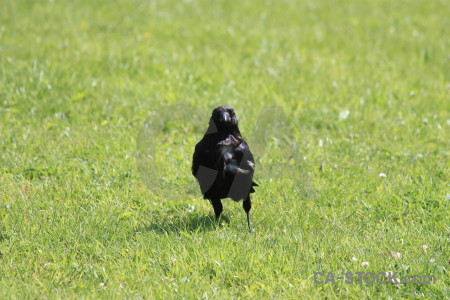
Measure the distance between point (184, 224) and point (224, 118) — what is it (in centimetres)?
107

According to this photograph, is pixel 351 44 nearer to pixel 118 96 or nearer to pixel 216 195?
pixel 118 96

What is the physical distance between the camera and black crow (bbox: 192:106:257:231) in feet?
16.5

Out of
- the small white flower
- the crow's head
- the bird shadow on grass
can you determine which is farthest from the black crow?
the small white flower

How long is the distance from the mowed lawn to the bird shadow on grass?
0.07 ft

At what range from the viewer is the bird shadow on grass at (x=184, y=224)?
5281 millimetres

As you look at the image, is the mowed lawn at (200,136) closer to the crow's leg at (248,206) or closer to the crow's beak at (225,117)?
the crow's leg at (248,206)

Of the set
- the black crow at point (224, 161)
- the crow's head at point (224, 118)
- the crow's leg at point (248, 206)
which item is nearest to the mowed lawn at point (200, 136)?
the crow's leg at point (248, 206)

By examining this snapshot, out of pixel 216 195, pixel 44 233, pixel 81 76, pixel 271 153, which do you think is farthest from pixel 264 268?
pixel 81 76

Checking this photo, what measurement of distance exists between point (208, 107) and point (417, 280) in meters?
4.75

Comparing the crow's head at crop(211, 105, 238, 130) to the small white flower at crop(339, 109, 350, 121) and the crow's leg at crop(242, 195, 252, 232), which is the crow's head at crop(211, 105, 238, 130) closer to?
the crow's leg at crop(242, 195, 252, 232)

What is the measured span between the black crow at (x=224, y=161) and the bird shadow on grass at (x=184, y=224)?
0.32 meters

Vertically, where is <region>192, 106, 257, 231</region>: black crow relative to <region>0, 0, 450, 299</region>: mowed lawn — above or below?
above

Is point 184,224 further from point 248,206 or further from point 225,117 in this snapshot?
point 225,117

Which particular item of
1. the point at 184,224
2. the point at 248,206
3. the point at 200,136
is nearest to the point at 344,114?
the point at 200,136
